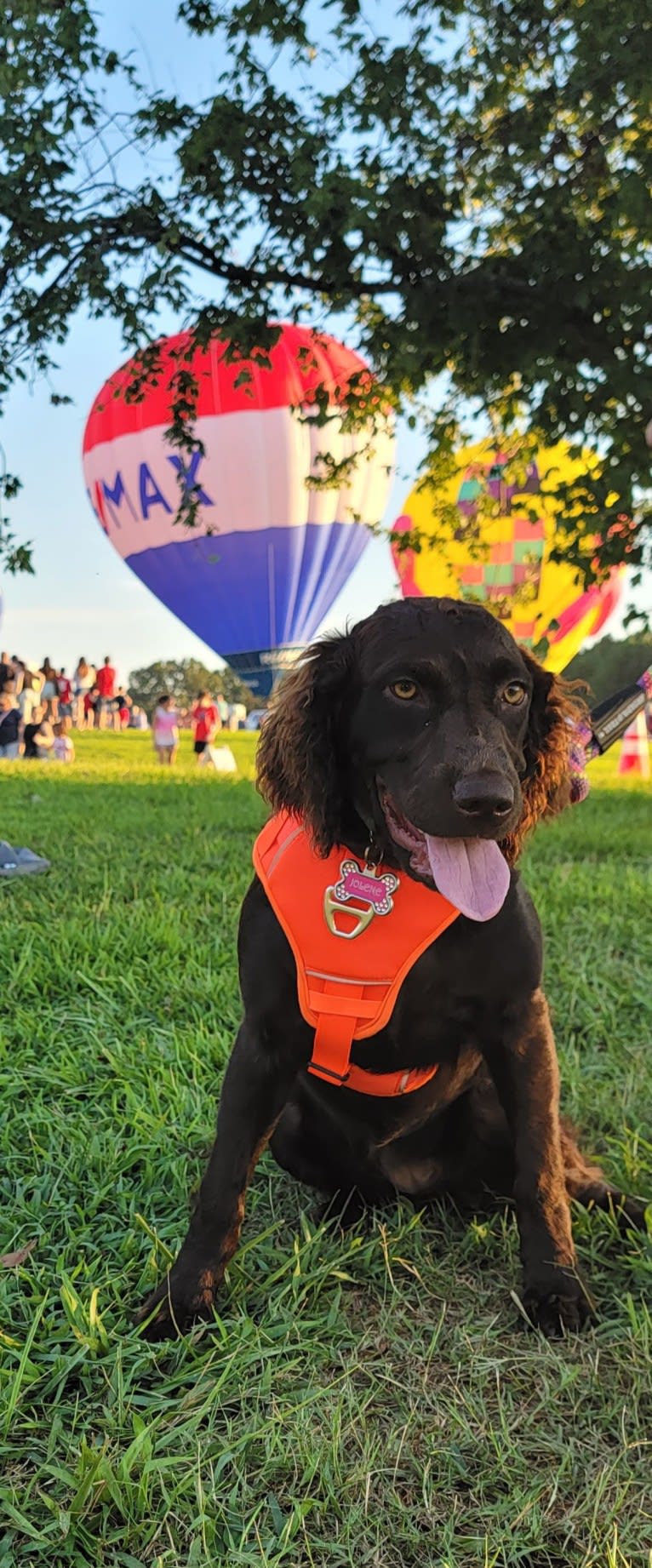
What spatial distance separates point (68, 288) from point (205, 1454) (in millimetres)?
5956

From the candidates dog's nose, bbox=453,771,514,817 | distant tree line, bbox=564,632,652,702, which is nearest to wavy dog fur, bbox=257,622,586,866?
dog's nose, bbox=453,771,514,817

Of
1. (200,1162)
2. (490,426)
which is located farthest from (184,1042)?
(490,426)

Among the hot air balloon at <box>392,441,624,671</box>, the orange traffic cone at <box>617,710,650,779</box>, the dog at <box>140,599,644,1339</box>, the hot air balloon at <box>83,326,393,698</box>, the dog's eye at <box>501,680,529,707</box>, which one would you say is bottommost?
the orange traffic cone at <box>617,710,650,779</box>

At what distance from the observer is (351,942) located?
79.8 inches

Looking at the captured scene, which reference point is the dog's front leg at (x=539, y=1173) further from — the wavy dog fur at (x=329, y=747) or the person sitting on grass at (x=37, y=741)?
the person sitting on grass at (x=37, y=741)

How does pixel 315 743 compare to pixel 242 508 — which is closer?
pixel 315 743

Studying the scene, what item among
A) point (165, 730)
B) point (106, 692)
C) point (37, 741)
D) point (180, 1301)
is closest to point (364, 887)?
point (180, 1301)

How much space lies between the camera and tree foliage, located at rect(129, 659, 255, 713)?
103688mm

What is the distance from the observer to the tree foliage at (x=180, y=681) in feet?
340

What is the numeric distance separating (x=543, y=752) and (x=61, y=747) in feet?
55.5

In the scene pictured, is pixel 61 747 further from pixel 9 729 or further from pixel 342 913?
pixel 342 913

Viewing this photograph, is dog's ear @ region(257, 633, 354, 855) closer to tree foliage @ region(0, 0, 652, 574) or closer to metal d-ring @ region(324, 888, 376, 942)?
metal d-ring @ region(324, 888, 376, 942)

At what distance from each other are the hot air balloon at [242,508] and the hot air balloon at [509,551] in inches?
95.3

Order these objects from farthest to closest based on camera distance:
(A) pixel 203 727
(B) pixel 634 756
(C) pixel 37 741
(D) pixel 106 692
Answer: (D) pixel 106 692 → (B) pixel 634 756 → (C) pixel 37 741 → (A) pixel 203 727
